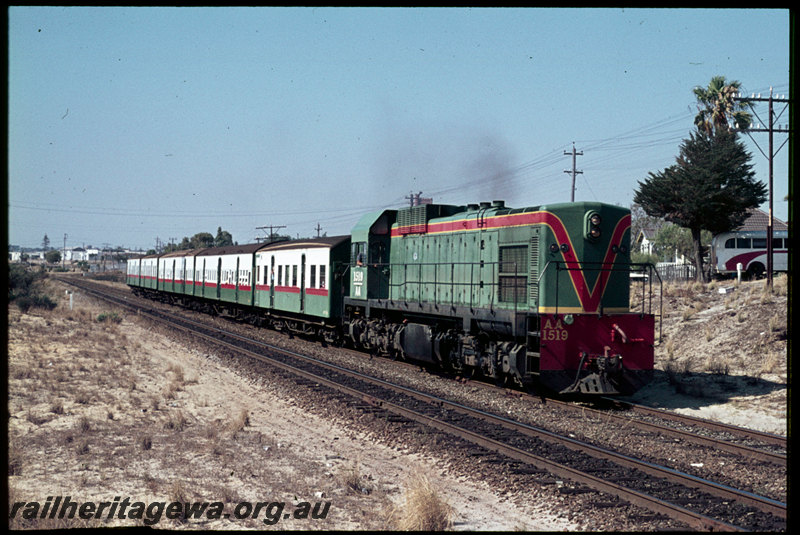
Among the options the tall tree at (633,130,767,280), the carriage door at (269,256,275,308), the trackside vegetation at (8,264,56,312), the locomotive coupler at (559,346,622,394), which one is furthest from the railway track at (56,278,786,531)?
the tall tree at (633,130,767,280)

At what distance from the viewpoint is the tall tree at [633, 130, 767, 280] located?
3647 centimetres

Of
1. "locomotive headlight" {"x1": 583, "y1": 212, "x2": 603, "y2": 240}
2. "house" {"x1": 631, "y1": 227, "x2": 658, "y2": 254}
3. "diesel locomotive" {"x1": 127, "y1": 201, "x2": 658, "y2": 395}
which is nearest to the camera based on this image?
"diesel locomotive" {"x1": 127, "y1": 201, "x2": 658, "y2": 395}

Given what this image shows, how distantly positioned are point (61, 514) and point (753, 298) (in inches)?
840

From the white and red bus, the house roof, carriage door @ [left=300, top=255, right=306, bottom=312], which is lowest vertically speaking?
carriage door @ [left=300, top=255, right=306, bottom=312]

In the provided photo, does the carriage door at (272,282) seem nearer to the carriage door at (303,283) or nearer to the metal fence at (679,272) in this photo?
the carriage door at (303,283)

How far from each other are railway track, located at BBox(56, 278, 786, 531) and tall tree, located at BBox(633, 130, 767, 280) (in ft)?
92.4

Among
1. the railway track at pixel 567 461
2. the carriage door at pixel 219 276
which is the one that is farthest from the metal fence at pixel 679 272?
the railway track at pixel 567 461

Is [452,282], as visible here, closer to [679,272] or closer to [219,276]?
[219,276]

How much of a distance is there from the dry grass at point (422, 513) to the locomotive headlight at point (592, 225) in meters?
7.13

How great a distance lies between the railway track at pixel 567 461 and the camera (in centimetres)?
656

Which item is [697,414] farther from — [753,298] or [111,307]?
[111,307]

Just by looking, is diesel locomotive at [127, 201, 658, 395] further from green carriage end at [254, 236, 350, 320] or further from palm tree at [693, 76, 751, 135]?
palm tree at [693, 76, 751, 135]

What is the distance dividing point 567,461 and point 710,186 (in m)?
33.4

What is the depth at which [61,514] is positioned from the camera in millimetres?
6484
